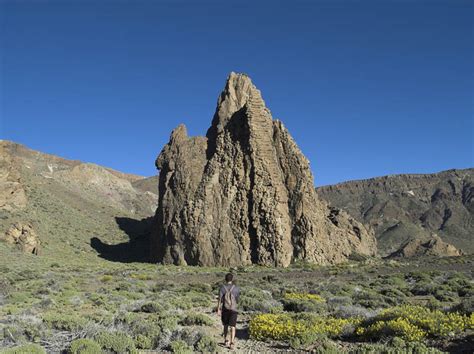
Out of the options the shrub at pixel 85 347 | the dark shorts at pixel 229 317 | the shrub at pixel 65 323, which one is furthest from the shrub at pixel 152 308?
the shrub at pixel 85 347

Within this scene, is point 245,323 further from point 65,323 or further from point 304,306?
point 65,323

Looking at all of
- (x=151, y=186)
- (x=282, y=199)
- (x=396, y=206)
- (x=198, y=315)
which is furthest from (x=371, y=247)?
(x=151, y=186)

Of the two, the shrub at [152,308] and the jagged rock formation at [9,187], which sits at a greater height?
the jagged rock formation at [9,187]

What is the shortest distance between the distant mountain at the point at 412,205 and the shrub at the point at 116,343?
326 ft

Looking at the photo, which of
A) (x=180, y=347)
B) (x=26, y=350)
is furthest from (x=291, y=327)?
(x=26, y=350)

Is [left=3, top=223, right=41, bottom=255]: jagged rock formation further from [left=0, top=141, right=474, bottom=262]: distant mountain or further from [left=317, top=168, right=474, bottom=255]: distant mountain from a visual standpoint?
[left=317, top=168, right=474, bottom=255]: distant mountain

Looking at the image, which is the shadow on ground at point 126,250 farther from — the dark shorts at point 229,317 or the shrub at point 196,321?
the dark shorts at point 229,317

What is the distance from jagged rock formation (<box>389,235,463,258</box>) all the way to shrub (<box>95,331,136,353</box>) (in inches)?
2572

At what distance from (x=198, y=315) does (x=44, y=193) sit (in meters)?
67.3

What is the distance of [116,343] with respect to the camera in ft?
32.3

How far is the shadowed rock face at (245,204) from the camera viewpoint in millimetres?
43312

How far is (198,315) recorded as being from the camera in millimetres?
14328

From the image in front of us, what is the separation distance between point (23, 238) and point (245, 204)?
2427 centimetres

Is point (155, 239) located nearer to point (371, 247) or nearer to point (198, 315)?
point (371, 247)
